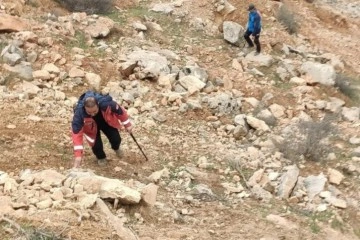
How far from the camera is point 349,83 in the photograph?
10703 millimetres

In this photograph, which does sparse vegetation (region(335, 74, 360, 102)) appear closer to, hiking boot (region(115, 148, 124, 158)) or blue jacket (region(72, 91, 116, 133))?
hiking boot (region(115, 148, 124, 158))

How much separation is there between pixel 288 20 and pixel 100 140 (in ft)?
25.9

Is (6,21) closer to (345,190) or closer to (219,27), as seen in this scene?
(219,27)

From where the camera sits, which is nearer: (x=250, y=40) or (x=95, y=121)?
(x=95, y=121)

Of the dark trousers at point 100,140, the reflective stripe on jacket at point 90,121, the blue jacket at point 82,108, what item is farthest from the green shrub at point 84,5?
the blue jacket at point 82,108

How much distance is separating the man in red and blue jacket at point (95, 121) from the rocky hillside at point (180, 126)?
275 millimetres

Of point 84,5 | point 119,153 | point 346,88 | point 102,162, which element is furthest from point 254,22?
point 102,162

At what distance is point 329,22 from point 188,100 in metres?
7.80

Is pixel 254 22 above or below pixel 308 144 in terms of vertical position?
above

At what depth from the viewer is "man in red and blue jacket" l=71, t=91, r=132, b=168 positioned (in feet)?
18.3

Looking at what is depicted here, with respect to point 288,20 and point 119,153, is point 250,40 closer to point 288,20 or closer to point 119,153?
point 288,20

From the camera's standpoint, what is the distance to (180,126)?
8070mm

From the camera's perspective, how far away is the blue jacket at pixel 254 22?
35.3 feet

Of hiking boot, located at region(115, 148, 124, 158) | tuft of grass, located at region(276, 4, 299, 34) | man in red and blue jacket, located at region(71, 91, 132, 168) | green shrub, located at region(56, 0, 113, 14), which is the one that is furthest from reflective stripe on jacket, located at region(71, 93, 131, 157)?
tuft of grass, located at region(276, 4, 299, 34)
